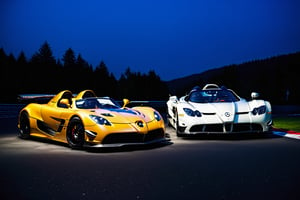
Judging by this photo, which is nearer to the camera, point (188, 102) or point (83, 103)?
point (83, 103)

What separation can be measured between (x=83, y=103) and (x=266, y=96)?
144772 millimetres

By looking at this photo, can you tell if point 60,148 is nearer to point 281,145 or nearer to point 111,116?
point 111,116

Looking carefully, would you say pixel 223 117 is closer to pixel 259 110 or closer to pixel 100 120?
pixel 259 110

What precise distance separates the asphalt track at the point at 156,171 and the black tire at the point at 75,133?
0.55 feet

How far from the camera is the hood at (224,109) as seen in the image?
9953 mm

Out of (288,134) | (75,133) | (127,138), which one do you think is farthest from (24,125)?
(288,134)

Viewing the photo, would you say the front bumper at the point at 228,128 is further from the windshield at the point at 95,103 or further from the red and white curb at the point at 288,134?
the windshield at the point at 95,103

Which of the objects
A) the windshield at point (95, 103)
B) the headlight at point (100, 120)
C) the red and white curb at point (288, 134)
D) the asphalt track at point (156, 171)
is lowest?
the asphalt track at point (156, 171)

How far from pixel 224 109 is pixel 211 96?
174 cm

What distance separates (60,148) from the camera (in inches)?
350

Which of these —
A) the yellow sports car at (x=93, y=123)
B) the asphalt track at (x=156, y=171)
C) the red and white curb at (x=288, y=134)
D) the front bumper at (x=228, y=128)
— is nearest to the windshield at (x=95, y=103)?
the yellow sports car at (x=93, y=123)

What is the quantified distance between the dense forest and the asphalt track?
1445 inches

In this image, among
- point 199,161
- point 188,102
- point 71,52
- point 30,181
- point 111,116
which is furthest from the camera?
point 71,52

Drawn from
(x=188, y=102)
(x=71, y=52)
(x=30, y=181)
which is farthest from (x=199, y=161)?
(x=71, y=52)
